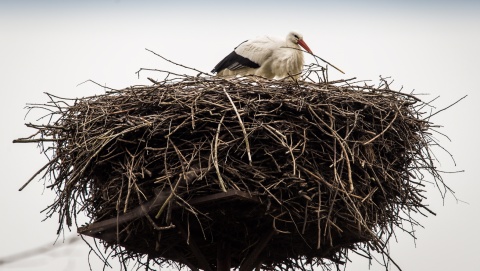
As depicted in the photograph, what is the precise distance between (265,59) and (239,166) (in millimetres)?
2255

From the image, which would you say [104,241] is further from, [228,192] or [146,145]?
[228,192]

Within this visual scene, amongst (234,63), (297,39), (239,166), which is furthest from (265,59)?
(239,166)

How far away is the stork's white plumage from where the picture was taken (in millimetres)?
5984

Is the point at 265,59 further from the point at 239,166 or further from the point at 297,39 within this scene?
the point at 239,166

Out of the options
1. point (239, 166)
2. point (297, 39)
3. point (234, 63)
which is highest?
point (297, 39)

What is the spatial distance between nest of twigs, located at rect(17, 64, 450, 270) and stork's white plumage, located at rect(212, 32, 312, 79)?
1.44 metres

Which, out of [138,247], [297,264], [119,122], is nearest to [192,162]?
[119,122]

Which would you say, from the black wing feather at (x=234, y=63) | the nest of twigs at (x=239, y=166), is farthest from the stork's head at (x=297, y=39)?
the nest of twigs at (x=239, y=166)

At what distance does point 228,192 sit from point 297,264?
4.01 ft

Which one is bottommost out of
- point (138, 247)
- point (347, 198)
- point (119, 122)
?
point (138, 247)

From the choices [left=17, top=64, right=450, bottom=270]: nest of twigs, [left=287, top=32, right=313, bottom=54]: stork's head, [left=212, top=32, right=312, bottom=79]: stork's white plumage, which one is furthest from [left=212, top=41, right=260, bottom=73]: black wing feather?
[left=17, top=64, right=450, bottom=270]: nest of twigs

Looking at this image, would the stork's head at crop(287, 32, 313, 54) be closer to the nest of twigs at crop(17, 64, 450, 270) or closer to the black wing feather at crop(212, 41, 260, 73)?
the black wing feather at crop(212, 41, 260, 73)

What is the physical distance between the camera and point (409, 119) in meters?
4.61

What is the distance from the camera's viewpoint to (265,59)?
606 cm
